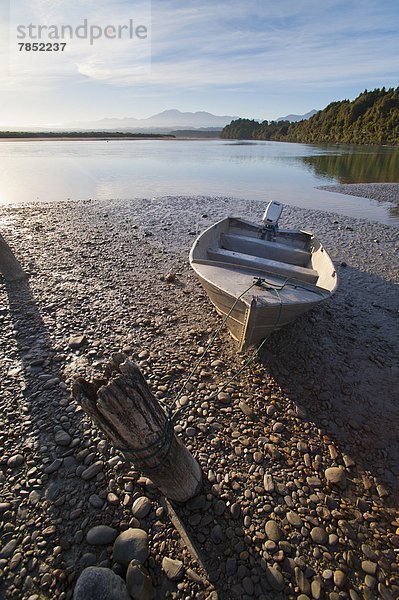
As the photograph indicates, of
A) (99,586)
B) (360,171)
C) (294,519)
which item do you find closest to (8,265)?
(99,586)

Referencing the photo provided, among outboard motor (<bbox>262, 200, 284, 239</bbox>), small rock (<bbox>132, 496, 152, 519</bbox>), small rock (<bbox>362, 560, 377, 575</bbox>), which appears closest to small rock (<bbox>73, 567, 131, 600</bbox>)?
small rock (<bbox>132, 496, 152, 519</bbox>)

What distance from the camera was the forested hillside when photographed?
77000 millimetres

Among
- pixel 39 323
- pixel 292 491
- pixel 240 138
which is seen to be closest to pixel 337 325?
pixel 292 491

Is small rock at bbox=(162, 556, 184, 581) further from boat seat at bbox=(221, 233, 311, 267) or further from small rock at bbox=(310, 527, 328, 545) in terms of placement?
boat seat at bbox=(221, 233, 311, 267)

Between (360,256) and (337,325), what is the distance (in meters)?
6.32

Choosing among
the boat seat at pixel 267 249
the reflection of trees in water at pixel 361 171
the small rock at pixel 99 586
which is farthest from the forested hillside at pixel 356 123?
the small rock at pixel 99 586

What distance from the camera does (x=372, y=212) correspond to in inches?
794

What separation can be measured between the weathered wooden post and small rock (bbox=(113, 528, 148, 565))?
26.6 feet

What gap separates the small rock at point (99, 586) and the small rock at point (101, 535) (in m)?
0.49

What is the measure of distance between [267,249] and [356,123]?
101 m

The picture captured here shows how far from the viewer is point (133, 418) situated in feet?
9.39

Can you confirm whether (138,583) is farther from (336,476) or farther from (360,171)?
(360,171)

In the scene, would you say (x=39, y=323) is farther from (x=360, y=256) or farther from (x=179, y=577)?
(x=360, y=256)

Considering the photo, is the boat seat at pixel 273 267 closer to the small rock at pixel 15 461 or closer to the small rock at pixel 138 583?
the small rock at pixel 15 461
